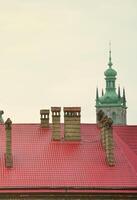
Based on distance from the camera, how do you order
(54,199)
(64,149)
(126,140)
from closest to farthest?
(54,199) < (64,149) < (126,140)

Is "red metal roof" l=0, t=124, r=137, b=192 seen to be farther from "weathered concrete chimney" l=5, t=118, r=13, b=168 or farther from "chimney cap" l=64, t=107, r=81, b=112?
"chimney cap" l=64, t=107, r=81, b=112

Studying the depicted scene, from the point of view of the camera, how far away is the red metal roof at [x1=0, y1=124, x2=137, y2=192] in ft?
209

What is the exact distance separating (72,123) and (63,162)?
3.76m

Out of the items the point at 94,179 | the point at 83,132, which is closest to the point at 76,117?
the point at 83,132

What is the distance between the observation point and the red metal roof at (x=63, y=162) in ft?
209

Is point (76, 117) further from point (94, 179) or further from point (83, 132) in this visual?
point (94, 179)

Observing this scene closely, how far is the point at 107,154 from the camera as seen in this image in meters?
66.2

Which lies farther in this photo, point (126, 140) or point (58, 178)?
point (126, 140)

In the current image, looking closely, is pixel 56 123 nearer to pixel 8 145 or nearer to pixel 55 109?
pixel 55 109

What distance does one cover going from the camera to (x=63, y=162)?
65875mm

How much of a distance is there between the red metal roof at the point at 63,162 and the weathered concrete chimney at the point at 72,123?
484mm

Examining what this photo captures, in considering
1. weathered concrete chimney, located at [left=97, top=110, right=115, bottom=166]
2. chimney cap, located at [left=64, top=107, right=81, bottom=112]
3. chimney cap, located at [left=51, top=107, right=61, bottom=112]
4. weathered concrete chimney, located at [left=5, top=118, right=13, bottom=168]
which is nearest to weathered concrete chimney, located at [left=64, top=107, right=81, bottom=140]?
chimney cap, located at [left=64, top=107, right=81, bottom=112]

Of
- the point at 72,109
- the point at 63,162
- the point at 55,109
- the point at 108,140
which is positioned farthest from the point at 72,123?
the point at 63,162

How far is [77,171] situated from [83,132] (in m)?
5.19
